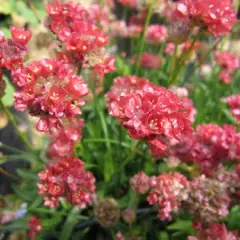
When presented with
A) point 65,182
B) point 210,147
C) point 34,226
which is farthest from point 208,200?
point 34,226

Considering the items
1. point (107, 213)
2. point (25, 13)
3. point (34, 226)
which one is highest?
point (25, 13)

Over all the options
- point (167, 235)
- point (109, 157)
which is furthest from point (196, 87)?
point (167, 235)

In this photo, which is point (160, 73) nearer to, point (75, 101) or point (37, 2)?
point (37, 2)

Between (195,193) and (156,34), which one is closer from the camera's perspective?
(195,193)

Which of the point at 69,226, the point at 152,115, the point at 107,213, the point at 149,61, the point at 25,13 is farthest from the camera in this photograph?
the point at 149,61

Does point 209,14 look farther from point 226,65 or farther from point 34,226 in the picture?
point 34,226
